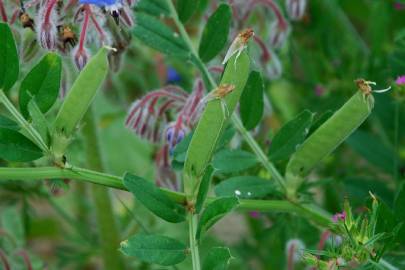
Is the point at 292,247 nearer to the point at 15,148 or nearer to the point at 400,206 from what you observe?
the point at 400,206

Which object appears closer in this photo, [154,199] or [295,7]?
[154,199]

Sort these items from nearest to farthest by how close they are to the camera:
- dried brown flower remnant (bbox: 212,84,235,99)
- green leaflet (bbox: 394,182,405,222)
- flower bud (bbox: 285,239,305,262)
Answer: dried brown flower remnant (bbox: 212,84,235,99), green leaflet (bbox: 394,182,405,222), flower bud (bbox: 285,239,305,262)

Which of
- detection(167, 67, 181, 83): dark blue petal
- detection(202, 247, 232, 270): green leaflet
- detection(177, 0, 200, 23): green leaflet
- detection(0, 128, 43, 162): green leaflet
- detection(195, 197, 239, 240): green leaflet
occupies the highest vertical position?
detection(167, 67, 181, 83): dark blue petal

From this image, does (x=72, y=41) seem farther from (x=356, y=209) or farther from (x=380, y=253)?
(x=356, y=209)

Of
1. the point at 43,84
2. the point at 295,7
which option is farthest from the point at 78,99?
the point at 295,7

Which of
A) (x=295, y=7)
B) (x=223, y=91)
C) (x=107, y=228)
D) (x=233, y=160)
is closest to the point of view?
(x=223, y=91)

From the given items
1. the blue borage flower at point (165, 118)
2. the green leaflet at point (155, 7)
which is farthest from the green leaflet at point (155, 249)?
the green leaflet at point (155, 7)

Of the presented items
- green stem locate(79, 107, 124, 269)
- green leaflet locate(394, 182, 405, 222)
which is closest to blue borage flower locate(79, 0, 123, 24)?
green leaflet locate(394, 182, 405, 222)

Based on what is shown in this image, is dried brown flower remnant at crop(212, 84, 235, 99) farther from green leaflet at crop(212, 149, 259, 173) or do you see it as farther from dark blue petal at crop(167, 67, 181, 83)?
dark blue petal at crop(167, 67, 181, 83)
